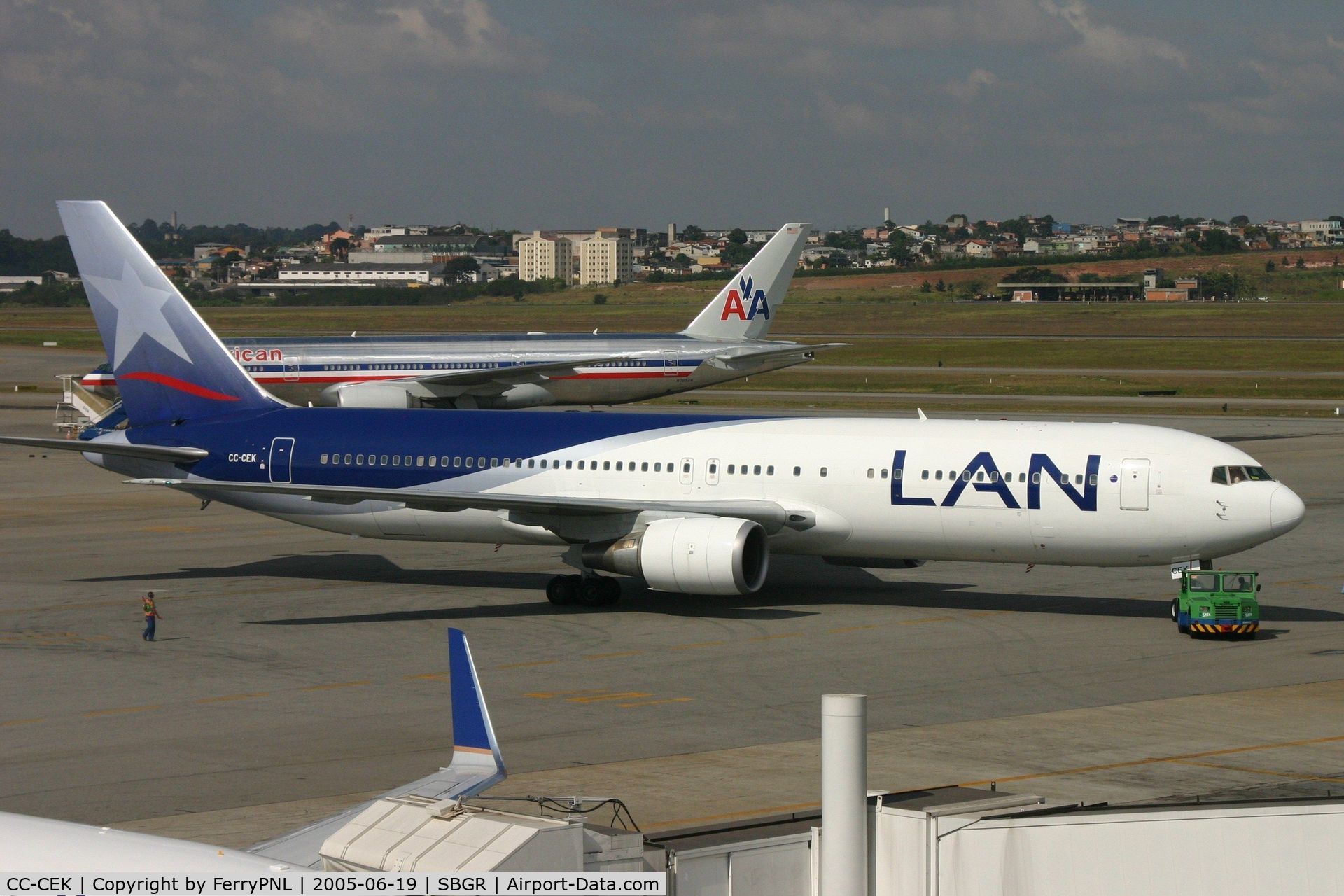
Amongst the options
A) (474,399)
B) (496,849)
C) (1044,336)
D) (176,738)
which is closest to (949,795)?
(496,849)

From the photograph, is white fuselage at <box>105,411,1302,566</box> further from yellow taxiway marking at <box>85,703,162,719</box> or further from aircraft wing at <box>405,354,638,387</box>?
aircraft wing at <box>405,354,638,387</box>

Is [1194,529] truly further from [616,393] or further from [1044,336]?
[1044,336]

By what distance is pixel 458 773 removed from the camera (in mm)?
12883

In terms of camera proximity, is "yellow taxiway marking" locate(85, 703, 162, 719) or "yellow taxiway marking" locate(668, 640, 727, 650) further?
"yellow taxiway marking" locate(668, 640, 727, 650)

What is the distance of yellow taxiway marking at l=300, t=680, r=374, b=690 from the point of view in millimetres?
28203

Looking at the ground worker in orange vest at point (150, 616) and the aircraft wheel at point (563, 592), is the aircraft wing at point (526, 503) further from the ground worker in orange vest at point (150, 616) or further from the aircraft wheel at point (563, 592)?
the ground worker in orange vest at point (150, 616)

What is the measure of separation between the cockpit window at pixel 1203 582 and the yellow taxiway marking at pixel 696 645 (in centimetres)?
932

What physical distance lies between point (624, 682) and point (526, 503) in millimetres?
7452

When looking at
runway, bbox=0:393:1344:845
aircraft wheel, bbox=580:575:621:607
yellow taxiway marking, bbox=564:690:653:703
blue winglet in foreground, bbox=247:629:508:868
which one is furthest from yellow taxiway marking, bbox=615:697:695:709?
blue winglet in foreground, bbox=247:629:508:868

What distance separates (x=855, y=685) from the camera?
2820cm

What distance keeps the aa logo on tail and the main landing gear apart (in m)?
40.5

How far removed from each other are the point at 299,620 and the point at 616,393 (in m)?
40.8
